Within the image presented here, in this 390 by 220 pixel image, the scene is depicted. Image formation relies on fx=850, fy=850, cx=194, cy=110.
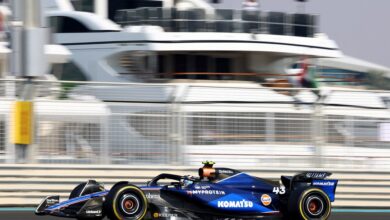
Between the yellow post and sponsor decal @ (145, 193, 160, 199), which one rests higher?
the yellow post

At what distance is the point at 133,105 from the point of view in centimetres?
1225

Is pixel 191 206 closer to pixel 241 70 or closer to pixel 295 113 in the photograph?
pixel 295 113

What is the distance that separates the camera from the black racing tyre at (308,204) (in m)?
9.45

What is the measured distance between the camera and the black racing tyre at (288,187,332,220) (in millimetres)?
9445

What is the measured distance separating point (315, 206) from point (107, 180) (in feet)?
11.8

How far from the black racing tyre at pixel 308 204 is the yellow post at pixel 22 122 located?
427 centimetres

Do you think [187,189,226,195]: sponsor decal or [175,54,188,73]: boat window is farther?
[175,54,188,73]: boat window

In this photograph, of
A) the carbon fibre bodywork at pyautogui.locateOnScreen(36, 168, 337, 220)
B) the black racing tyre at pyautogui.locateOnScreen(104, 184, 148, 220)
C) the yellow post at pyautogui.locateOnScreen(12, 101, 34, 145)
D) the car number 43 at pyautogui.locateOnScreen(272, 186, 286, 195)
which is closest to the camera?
the black racing tyre at pyautogui.locateOnScreen(104, 184, 148, 220)

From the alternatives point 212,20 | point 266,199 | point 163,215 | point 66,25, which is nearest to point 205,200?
point 163,215

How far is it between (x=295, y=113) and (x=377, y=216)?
82.8 inches

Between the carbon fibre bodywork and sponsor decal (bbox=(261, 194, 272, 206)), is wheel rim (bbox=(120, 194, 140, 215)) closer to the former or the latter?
the carbon fibre bodywork

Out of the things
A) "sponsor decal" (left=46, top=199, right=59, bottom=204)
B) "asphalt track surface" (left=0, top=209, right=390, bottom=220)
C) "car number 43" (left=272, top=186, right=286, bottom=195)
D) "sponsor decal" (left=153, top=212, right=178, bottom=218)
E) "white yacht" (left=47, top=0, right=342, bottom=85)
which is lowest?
"asphalt track surface" (left=0, top=209, right=390, bottom=220)

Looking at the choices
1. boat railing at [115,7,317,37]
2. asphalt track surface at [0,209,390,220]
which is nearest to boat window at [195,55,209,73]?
boat railing at [115,7,317,37]

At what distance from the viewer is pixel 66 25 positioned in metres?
20.8
